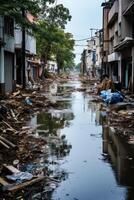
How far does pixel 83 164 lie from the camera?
11.0 meters

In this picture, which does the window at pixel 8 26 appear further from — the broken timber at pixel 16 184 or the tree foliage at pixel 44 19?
the broken timber at pixel 16 184

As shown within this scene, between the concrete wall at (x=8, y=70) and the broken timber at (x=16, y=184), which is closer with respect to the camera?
the broken timber at (x=16, y=184)

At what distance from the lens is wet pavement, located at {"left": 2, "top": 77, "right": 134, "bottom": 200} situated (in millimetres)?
8422

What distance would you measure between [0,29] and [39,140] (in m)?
18.1

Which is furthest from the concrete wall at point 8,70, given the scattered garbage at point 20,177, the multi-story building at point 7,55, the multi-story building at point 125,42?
the scattered garbage at point 20,177

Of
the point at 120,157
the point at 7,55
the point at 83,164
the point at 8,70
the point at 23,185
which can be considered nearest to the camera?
the point at 23,185

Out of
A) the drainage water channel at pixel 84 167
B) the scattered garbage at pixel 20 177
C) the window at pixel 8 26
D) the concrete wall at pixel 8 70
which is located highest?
the window at pixel 8 26

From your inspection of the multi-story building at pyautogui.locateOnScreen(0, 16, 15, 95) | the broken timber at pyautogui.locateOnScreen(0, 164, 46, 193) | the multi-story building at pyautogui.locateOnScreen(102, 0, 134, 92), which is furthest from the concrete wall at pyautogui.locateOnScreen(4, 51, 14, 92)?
the broken timber at pyautogui.locateOnScreen(0, 164, 46, 193)

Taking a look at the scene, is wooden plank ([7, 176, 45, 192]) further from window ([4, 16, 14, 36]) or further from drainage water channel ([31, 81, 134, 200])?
window ([4, 16, 14, 36])

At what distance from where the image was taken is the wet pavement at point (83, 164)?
27.6 ft

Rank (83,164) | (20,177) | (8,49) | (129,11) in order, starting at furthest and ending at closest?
(129,11)
(8,49)
(83,164)
(20,177)

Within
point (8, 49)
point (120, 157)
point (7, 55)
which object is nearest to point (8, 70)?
point (7, 55)

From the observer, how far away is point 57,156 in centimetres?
1193

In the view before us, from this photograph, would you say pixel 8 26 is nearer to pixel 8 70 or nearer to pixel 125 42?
pixel 8 70
